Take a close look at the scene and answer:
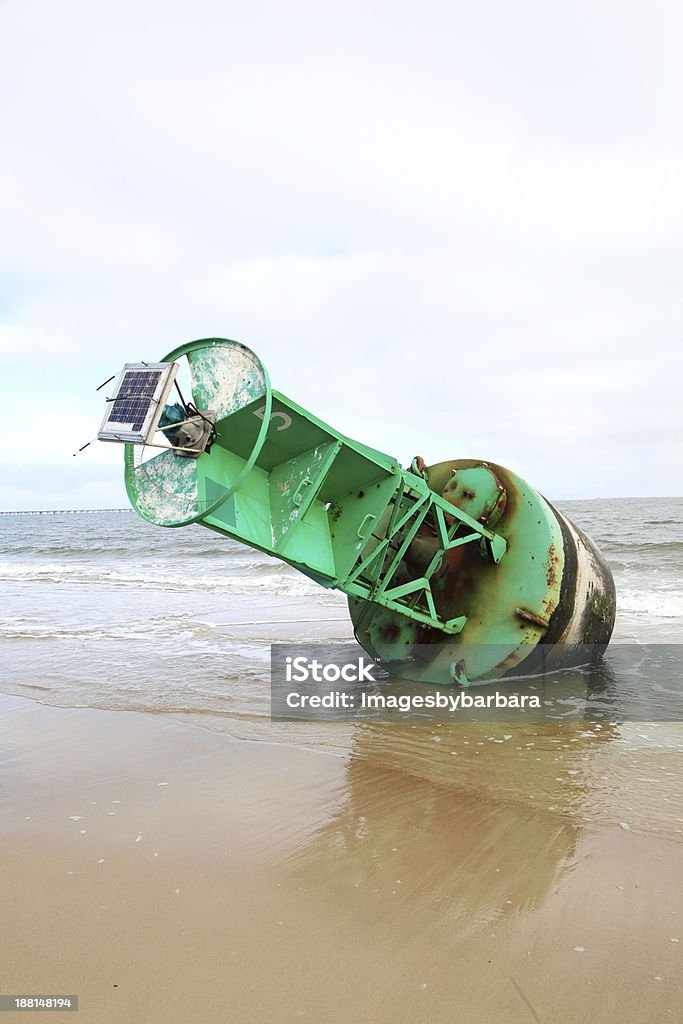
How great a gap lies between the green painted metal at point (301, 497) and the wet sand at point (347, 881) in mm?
1405

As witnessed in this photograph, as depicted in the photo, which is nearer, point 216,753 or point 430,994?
point 430,994

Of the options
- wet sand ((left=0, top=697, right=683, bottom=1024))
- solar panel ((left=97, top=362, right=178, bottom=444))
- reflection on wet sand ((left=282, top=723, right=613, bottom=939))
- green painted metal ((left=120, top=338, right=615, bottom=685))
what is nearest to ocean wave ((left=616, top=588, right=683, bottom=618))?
green painted metal ((left=120, top=338, right=615, bottom=685))

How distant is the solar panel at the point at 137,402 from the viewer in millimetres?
4176

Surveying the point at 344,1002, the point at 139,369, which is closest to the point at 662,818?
the point at 344,1002

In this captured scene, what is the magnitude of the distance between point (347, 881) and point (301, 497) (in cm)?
258

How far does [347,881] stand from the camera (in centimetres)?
315

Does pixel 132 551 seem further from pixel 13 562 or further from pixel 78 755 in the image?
pixel 78 755

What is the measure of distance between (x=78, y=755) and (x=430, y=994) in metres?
3.32

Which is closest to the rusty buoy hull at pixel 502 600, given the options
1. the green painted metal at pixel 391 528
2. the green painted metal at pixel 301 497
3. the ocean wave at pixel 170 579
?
the green painted metal at pixel 391 528

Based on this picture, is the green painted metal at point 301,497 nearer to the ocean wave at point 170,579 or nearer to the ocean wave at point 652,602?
the ocean wave at point 652,602

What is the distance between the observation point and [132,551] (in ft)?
97.2

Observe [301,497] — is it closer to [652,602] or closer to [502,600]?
[502,600]

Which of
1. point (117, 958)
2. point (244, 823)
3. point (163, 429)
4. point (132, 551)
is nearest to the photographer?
point (117, 958)

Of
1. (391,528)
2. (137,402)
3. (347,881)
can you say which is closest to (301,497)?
(391,528)
